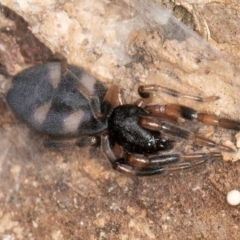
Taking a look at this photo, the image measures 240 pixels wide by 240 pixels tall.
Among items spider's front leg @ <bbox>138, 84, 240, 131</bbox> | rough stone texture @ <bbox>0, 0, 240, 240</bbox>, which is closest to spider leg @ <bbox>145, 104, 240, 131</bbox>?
spider's front leg @ <bbox>138, 84, 240, 131</bbox>

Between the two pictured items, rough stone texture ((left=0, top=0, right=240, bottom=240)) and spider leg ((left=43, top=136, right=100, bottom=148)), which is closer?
rough stone texture ((left=0, top=0, right=240, bottom=240))

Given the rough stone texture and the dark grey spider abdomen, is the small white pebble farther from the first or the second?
the dark grey spider abdomen

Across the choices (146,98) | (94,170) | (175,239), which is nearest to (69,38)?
(146,98)

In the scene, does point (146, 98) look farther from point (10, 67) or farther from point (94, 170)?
point (10, 67)

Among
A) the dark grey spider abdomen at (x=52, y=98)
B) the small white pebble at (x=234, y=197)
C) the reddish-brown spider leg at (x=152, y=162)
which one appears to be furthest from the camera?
the dark grey spider abdomen at (x=52, y=98)

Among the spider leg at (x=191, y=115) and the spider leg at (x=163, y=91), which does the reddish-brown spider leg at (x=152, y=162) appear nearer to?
the spider leg at (x=191, y=115)

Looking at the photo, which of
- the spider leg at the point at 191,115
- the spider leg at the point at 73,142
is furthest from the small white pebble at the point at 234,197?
the spider leg at the point at 73,142
